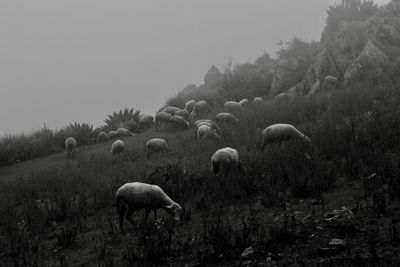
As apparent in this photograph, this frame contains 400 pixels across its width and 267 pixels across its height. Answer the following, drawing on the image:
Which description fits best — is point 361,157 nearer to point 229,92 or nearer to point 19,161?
point 19,161


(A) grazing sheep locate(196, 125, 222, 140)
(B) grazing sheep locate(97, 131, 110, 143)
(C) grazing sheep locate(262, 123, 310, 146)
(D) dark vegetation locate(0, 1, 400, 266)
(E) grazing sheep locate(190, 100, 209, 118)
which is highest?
(E) grazing sheep locate(190, 100, 209, 118)

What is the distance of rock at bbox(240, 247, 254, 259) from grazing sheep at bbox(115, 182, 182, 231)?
183 centimetres

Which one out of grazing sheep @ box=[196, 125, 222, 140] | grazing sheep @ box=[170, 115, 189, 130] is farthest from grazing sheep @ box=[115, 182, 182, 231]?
grazing sheep @ box=[170, 115, 189, 130]

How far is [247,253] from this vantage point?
4.63 m

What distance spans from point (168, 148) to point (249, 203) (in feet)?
25.1

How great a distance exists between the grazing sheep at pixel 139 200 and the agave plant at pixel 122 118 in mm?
14833

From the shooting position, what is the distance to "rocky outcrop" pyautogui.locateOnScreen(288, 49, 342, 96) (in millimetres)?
18453

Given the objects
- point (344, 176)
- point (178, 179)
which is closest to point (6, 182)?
→ point (178, 179)

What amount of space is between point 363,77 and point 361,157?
1007cm

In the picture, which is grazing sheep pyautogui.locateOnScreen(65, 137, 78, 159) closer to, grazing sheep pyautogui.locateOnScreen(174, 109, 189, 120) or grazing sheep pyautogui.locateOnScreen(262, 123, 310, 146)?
grazing sheep pyautogui.locateOnScreen(174, 109, 189, 120)

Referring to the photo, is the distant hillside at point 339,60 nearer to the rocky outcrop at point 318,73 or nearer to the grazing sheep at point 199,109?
the rocky outcrop at point 318,73

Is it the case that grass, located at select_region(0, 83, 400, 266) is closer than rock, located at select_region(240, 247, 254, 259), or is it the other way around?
rock, located at select_region(240, 247, 254, 259)

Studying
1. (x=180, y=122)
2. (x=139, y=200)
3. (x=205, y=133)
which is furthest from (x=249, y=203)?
(x=180, y=122)

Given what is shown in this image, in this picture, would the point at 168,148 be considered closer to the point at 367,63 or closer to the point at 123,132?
the point at 123,132
